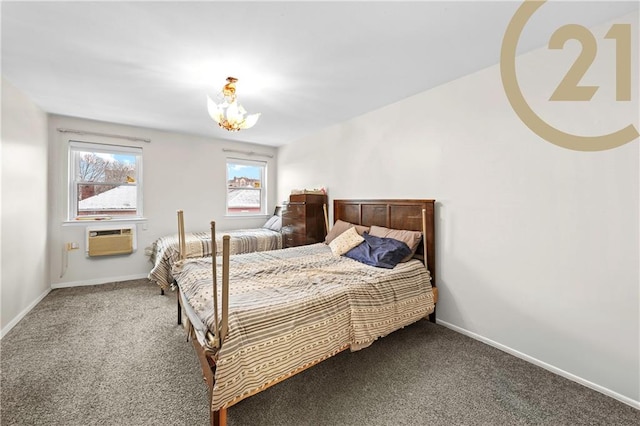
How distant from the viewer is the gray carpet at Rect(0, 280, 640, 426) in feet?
4.94

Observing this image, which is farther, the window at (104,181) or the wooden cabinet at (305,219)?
the wooden cabinet at (305,219)

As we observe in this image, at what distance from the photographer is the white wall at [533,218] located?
1.68 meters

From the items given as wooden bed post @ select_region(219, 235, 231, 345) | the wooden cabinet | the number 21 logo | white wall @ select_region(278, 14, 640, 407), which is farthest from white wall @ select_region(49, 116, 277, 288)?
the number 21 logo

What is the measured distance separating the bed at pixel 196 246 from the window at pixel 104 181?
2.65ft

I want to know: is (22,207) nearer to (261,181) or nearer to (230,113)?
(230,113)

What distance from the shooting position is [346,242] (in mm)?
3057

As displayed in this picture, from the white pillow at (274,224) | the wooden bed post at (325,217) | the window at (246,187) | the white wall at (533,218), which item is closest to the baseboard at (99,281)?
the window at (246,187)

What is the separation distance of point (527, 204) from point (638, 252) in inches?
25.6

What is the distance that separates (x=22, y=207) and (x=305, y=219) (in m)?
3.25

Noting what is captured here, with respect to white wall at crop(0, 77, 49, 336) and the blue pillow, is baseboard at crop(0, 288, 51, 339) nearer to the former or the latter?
white wall at crop(0, 77, 49, 336)

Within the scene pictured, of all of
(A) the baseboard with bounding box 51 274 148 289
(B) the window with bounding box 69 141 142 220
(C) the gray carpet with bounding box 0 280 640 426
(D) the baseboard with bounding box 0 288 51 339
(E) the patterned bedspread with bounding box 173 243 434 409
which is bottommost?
(C) the gray carpet with bounding box 0 280 640 426

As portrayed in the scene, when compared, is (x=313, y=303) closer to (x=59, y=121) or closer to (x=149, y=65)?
(x=149, y=65)

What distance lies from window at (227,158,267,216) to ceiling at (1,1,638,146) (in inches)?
81.6

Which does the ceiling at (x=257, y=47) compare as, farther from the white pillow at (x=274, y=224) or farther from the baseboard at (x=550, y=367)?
the baseboard at (x=550, y=367)
